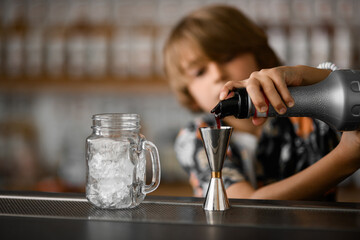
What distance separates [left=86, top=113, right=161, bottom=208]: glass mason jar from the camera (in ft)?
1.81

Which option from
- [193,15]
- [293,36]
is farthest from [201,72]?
[293,36]

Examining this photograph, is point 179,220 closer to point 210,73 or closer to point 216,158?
point 216,158

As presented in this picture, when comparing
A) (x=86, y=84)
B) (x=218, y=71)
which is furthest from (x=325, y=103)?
(x=86, y=84)

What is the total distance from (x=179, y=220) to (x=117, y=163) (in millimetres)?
119

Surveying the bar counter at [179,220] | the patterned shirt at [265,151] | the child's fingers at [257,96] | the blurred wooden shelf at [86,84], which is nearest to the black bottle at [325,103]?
the child's fingers at [257,96]

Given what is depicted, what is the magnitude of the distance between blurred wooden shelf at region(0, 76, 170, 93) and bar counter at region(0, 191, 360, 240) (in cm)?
155

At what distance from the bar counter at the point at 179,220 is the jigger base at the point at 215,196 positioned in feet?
0.04

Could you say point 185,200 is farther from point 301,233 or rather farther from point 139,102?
point 139,102

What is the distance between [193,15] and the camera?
4.14 ft

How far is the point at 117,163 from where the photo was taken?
551 mm

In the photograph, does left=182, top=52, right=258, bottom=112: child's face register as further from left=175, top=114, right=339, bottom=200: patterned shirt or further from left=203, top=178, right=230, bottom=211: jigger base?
left=203, top=178, right=230, bottom=211: jigger base

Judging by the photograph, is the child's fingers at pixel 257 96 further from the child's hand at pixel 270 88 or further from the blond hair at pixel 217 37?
the blond hair at pixel 217 37

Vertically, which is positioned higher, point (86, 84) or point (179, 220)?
point (86, 84)

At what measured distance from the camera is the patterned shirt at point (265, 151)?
110cm
